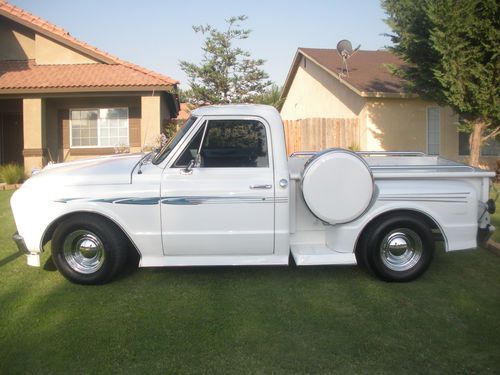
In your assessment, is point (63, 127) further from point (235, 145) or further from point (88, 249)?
point (235, 145)

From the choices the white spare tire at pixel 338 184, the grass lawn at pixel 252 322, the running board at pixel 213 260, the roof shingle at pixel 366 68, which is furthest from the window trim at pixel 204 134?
the roof shingle at pixel 366 68

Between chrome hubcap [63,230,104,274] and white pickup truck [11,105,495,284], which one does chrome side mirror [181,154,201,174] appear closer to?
white pickup truck [11,105,495,284]

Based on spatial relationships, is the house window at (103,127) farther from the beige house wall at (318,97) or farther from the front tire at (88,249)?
the front tire at (88,249)

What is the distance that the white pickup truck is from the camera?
503 centimetres

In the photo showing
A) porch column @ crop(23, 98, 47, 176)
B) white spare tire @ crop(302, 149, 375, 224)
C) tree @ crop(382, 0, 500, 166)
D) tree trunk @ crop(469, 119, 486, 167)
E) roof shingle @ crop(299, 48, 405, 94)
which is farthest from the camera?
porch column @ crop(23, 98, 47, 176)

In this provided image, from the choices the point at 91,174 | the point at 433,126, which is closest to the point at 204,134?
the point at 91,174

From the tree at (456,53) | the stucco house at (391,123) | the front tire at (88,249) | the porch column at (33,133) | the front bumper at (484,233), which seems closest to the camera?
the front tire at (88,249)

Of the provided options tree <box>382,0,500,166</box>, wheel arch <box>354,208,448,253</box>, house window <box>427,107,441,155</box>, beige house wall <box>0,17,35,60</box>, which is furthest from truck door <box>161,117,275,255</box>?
beige house wall <box>0,17,35,60</box>

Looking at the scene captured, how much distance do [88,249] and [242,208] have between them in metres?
1.74

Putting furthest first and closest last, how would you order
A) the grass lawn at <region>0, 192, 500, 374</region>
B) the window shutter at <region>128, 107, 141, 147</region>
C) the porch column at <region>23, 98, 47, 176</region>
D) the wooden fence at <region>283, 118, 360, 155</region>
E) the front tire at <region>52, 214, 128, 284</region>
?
the window shutter at <region>128, 107, 141, 147</region> → the porch column at <region>23, 98, 47, 176</region> → the wooden fence at <region>283, 118, 360, 155</region> → the front tire at <region>52, 214, 128, 284</region> → the grass lawn at <region>0, 192, 500, 374</region>

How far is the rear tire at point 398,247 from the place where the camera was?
5.24m

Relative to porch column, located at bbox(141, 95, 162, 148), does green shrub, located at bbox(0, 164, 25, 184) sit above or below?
below

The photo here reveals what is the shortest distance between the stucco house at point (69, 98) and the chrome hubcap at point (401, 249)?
10.8 m

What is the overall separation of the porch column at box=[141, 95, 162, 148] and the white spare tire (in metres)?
10.5
